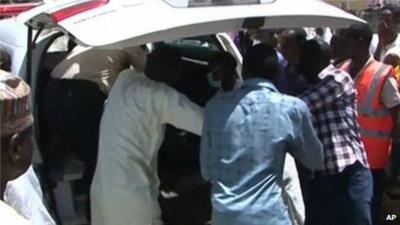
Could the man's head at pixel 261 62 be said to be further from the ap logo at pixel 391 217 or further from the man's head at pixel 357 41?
the ap logo at pixel 391 217

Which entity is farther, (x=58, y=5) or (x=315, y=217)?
(x=315, y=217)

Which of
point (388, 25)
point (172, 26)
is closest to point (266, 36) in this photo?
point (388, 25)

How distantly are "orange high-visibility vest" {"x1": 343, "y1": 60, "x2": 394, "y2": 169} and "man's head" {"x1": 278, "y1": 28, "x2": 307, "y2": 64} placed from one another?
435 millimetres

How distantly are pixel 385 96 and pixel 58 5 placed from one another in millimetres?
2154

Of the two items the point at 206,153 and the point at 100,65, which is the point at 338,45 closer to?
the point at 100,65

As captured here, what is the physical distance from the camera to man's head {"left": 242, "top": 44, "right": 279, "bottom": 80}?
11.3ft

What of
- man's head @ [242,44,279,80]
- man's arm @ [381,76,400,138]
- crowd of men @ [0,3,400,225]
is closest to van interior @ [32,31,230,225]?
crowd of men @ [0,3,400,225]

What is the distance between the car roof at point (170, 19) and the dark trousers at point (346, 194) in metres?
1.00

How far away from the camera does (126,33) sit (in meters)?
3.13

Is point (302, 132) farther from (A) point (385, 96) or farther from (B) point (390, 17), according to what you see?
(B) point (390, 17)

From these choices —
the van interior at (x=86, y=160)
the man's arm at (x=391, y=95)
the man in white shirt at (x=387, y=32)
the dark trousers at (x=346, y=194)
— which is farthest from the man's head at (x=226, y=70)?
the man in white shirt at (x=387, y=32)

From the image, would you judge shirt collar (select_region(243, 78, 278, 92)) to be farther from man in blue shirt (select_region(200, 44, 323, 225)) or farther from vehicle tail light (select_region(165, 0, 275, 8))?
vehicle tail light (select_region(165, 0, 275, 8))

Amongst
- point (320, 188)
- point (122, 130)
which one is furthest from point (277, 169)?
point (320, 188)

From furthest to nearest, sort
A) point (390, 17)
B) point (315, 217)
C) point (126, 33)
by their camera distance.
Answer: point (390, 17)
point (315, 217)
point (126, 33)
